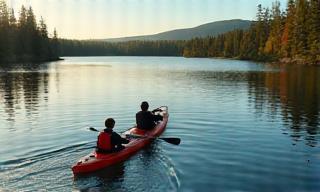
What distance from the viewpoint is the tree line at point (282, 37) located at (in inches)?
3866

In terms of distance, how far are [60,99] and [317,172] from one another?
2664 cm

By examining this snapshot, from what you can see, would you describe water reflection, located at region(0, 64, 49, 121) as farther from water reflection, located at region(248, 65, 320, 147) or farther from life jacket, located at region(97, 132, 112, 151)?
water reflection, located at region(248, 65, 320, 147)

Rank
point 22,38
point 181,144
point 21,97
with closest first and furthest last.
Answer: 1. point 181,144
2. point 21,97
3. point 22,38

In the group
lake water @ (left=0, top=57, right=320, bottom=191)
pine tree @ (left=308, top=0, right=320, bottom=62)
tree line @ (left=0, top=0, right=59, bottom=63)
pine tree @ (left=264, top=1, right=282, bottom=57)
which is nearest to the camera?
lake water @ (left=0, top=57, right=320, bottom=191)

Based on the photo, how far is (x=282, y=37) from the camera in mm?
125938

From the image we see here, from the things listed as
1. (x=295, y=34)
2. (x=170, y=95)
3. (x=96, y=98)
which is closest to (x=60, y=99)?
(x=96, y=98)

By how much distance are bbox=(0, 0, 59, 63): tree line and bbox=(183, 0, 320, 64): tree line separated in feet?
247

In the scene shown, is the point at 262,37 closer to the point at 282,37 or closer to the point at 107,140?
the point at 282,37

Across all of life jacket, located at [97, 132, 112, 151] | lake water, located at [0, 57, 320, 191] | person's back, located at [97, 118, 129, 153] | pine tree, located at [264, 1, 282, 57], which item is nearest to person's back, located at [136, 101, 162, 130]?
lake water, located at [0, 57, 320, 191]

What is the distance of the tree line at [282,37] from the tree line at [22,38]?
247 ft

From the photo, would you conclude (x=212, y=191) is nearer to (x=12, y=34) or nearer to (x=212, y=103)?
(x=212, y=103)

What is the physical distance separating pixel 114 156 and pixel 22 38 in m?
117

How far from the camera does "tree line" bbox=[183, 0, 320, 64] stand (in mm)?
98188

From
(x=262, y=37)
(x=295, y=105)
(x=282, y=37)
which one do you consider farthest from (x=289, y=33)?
(x=295, y=105)
